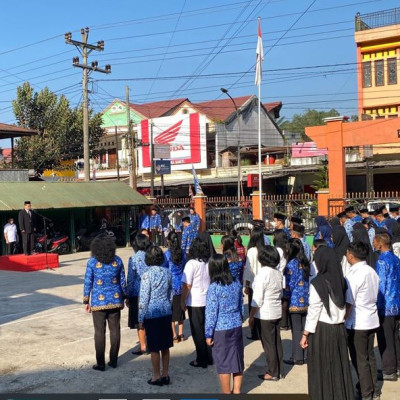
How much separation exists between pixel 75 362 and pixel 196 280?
6.23 ft

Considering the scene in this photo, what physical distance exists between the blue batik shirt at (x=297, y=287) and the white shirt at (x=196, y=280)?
1.02 meters

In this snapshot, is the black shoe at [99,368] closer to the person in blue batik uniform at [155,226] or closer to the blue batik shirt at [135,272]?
the blue batik shirt at [135,272]

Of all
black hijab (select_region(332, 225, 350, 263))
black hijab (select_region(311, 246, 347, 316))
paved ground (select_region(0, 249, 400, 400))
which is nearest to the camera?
black hijab (select_region(311, 246, 347, 316))

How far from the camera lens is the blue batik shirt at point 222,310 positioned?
4926mm

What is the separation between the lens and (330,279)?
4.71 metres

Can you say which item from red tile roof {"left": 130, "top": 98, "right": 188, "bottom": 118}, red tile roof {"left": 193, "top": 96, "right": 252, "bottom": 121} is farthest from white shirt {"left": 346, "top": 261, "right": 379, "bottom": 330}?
red tile roof {"left": 130, "top": 98, "right": 188, "bottom": 118}

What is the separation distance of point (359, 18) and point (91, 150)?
19.3 m

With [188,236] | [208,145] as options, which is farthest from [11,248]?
[208,145]

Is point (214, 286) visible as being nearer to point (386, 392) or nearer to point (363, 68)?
point (386, 392)

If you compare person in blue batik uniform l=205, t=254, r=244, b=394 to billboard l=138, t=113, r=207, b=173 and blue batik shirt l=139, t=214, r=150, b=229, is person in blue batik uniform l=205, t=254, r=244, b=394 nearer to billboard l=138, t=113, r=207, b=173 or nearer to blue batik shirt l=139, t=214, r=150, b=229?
blue batik shirt l=139, t=214, r=150, b=229

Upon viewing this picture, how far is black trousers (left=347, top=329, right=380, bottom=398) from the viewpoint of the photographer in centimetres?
514

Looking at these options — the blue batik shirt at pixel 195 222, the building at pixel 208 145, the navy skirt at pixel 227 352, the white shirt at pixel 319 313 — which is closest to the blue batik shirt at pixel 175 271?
the navy skirt at pixel 227 352

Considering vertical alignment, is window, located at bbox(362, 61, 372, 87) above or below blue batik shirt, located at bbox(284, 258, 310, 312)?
above

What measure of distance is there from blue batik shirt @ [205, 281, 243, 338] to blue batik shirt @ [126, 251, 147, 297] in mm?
1684
